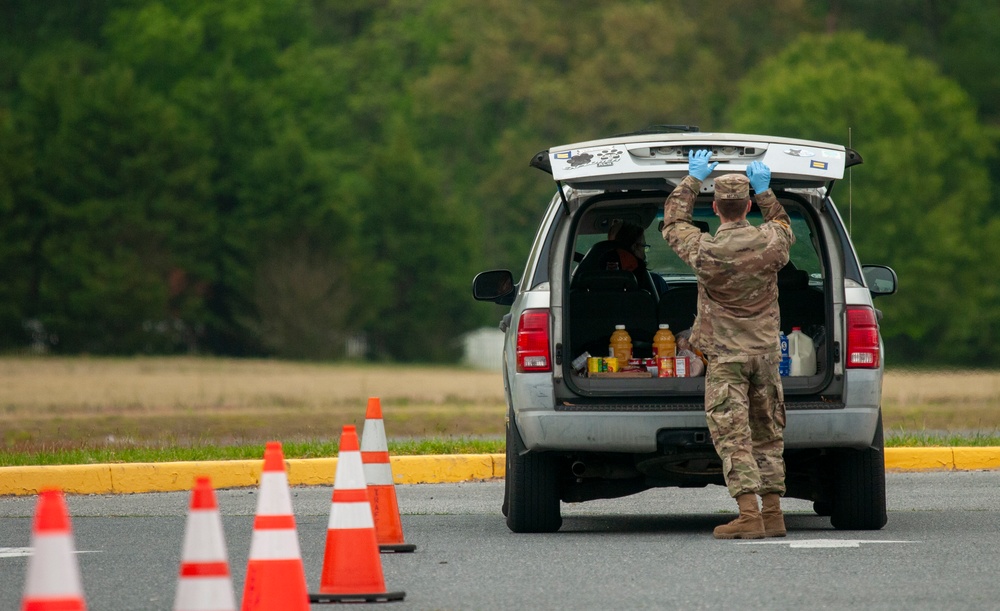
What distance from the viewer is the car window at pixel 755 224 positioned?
32.0 ft

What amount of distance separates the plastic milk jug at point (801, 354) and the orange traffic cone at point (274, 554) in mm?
3804

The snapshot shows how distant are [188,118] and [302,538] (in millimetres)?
52026

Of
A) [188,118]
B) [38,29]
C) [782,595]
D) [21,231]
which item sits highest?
[38,29]

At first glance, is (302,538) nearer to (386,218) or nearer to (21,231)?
(21,231)

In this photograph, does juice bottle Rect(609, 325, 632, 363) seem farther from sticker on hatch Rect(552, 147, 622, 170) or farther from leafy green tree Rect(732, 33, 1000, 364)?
leafy green tree Rect(732, 33, 1000, 364)

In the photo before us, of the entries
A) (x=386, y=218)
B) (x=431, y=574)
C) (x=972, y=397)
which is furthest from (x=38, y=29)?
(x=431, y=574)

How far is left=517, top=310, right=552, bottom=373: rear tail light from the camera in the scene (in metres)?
8.81

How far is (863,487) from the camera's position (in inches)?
356

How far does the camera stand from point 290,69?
64.4 metres

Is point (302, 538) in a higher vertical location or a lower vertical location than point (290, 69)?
lower

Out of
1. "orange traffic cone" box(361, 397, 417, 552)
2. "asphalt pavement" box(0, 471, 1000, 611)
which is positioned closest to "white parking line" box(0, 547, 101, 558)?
"asphalt pavement" box(0, 471, 1000, 611)

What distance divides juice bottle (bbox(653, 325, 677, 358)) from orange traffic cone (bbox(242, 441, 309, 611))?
3.45 meters

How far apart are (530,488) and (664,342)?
1020 mm

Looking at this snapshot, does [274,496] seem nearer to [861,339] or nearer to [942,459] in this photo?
[861,339]
